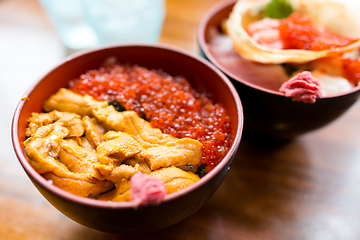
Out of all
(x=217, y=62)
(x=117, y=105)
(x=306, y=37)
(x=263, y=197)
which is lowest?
(x=263, y=197)

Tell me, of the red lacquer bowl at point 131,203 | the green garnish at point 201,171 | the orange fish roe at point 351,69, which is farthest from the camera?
the orange fish roe at point 351,69

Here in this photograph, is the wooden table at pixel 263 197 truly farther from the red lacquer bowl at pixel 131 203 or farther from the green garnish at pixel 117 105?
the green garnish at pixel 117 105

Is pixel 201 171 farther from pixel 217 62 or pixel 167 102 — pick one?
pixel 217 62

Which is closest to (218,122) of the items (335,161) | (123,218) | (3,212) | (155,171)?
(155,171)

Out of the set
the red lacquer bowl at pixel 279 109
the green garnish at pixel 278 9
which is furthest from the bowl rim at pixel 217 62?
the green garnish at pixel 278 9

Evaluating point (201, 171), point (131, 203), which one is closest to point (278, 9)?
point (201, 171)

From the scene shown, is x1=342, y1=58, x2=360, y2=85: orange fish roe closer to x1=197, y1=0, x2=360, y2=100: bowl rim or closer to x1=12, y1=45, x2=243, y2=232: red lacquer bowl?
x1=197, y1=0, x2=360, y2=100: bowl rim

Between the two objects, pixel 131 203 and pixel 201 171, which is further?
pixel 201 171

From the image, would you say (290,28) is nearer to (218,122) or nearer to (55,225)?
(218,122)
